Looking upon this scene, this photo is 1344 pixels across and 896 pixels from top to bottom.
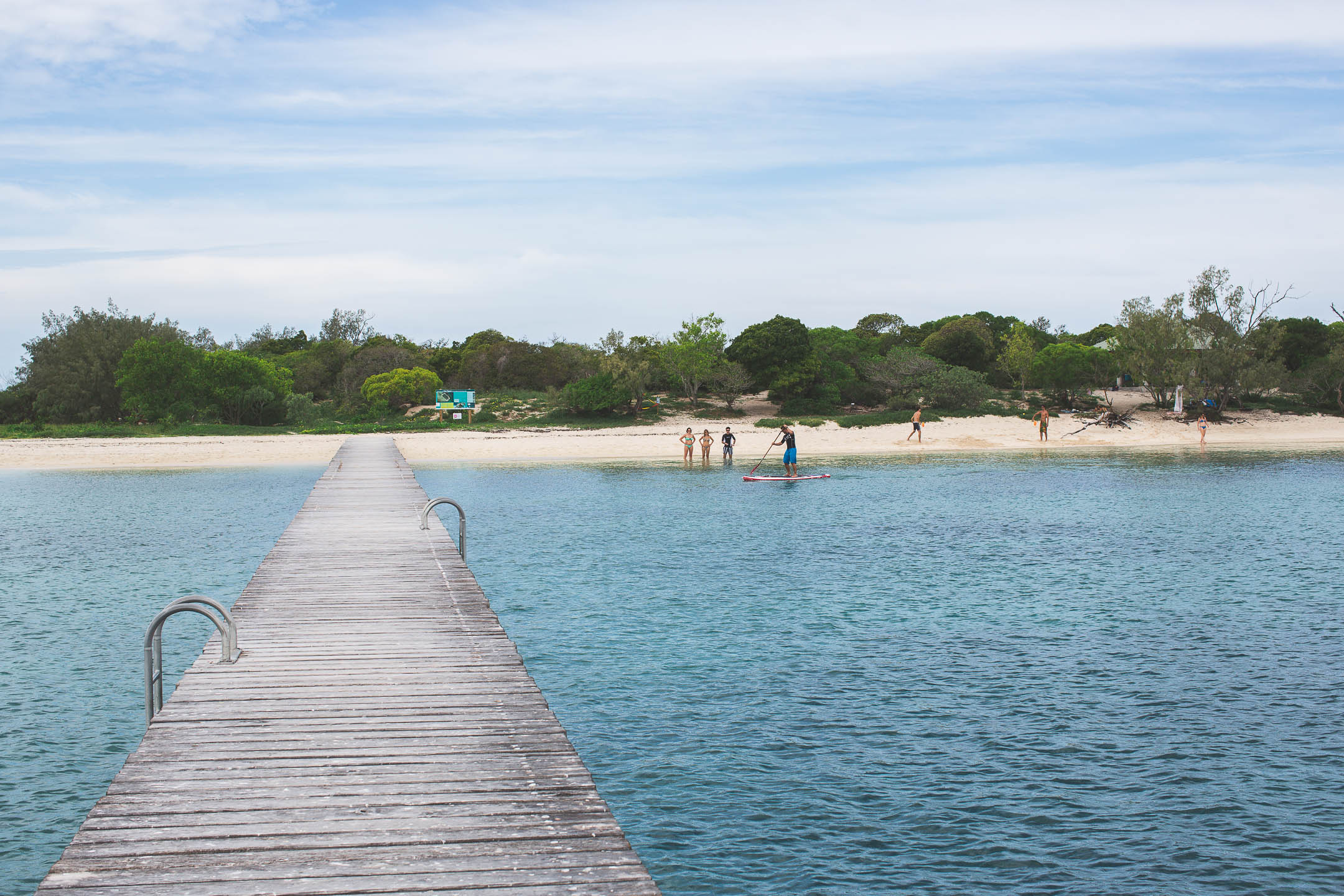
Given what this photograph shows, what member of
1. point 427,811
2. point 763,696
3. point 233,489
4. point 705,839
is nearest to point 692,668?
point 763,696

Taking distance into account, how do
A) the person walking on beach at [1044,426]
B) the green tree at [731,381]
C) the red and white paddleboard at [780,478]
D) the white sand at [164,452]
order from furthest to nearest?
the green tree at [731,381], the person walking on beach at [1044,426], the white sand at [164,452], the red and white paddleboard at [780,478]

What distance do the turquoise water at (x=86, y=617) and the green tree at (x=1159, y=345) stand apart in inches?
1949

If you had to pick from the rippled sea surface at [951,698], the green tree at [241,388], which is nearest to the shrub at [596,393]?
the green tree at [241,388]

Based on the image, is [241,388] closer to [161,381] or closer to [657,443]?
[161,381]

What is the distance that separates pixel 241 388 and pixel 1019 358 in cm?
4896

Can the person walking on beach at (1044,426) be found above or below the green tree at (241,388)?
below

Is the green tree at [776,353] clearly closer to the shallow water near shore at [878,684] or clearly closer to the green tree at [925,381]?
the green tree at [925,381]

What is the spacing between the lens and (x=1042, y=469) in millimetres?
38344

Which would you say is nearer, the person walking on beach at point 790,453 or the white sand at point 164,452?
the person walking on beach at point 790,453

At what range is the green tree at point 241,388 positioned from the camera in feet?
198

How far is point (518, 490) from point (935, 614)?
20049 mm

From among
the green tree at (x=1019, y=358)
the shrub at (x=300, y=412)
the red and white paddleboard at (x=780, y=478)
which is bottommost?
the red and white paddleboard at (x=780, y=478)

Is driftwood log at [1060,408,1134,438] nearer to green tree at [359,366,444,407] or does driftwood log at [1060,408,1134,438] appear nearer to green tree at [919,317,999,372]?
green tree at [919,317,999,372]

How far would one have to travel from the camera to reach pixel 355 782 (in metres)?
5.78
